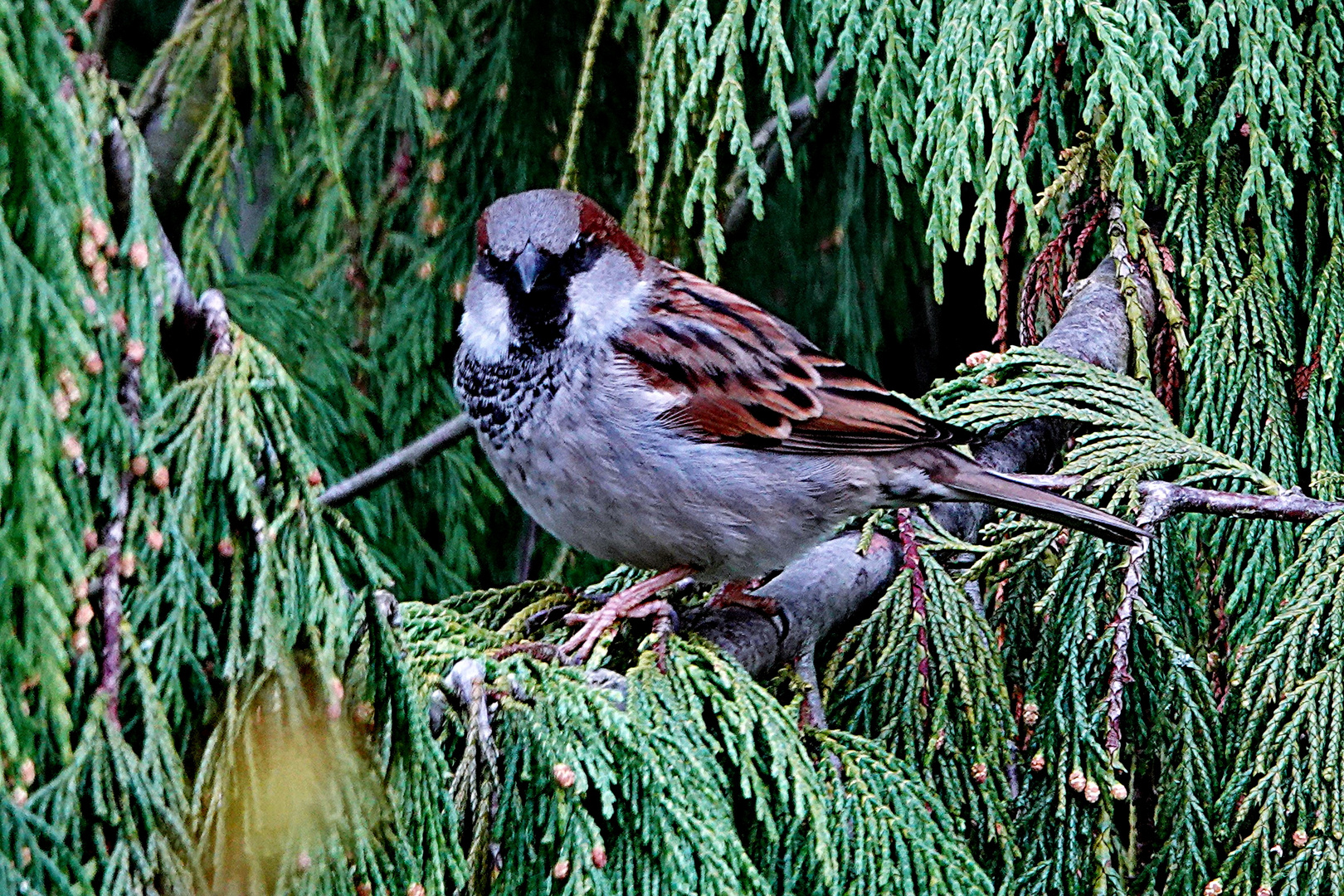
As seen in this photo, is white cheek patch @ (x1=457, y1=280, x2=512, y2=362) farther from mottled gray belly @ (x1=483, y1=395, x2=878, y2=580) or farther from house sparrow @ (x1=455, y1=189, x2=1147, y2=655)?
mottled gray belly @ (x1=483, y1=395, x2=878, y2=580)

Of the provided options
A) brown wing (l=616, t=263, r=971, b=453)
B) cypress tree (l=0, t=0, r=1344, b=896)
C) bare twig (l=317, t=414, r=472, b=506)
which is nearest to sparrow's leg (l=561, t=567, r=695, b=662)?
cypress tree (l=0, t=0, r=1344, b=896)

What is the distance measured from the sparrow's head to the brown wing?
7cm

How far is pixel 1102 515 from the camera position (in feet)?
5.83

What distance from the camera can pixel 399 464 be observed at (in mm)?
2248

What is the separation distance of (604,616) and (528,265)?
60 centimetres

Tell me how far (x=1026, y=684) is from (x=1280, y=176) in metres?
0.93

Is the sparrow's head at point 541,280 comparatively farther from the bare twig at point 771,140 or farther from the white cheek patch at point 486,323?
the bare twig at point 771,140

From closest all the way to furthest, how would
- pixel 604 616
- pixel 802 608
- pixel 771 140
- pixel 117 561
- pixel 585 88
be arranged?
pixel 117 561 < pixel 604 616 < pixel 802 608 < pixel 585 88 < pixel 771 140

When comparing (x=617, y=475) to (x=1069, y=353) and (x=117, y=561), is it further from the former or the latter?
(x=117, y=561)

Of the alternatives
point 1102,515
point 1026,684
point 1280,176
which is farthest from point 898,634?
point 1280,176

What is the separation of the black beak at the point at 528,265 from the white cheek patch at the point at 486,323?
55 millimetres

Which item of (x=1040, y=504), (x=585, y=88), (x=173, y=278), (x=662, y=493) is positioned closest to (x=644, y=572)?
(x=662, y=493)

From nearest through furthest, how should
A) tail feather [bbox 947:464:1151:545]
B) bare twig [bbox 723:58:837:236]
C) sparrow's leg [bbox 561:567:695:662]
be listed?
sparrow's leg [bbox 561:567:695:662] < tail feather [bbox 947:464:1151:545] < bare twig [bbox 723:58:837:236]

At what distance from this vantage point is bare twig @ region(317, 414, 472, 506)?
2154mm
